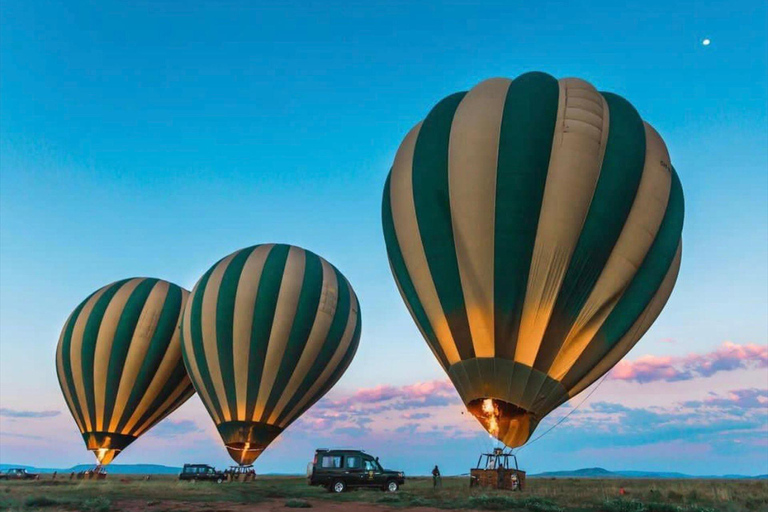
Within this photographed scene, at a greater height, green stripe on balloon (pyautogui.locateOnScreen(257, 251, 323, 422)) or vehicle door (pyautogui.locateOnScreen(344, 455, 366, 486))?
green stripe on balloon (pyautogui.locateOnScreen(257, 251, 323, 422))

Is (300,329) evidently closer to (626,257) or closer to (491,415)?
(491,415)

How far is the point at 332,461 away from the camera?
23375 mm

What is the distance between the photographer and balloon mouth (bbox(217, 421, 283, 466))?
2909 cm

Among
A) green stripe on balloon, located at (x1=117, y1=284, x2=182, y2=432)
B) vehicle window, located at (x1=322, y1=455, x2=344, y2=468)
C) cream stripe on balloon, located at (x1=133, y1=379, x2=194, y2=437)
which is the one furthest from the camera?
cream stripe on balloon, located at (x1=133, y1=379, x2=194, y2=437)

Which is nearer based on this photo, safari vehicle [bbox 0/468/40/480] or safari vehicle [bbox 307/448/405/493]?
safari vehicle [bbox 307/448/405/493]

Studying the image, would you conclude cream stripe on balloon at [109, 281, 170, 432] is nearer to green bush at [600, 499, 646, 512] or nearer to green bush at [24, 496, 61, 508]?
green bush at [24, 496, 61, 508]

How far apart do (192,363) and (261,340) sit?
193 inches

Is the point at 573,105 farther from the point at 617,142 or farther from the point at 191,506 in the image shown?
the point at 191,506

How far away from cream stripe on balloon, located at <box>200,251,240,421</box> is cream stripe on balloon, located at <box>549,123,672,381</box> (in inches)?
710

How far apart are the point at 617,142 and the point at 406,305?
1124 cm

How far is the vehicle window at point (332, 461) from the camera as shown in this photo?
917 inches

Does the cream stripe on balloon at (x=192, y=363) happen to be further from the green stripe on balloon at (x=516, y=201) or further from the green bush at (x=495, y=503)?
the green bush at (x=495, y=503)

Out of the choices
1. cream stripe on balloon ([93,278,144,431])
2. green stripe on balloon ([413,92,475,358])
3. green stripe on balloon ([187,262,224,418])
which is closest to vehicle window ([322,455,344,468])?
green stripe on balloon ([413,92,475,358])

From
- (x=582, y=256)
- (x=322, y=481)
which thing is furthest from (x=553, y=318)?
(x=322, y=481)
